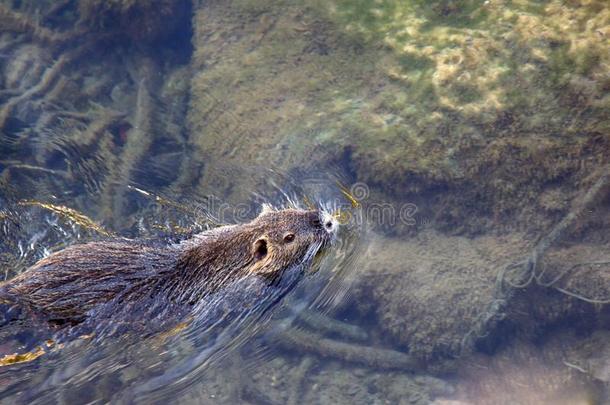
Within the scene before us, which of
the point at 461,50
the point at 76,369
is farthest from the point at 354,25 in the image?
the point at 76,369

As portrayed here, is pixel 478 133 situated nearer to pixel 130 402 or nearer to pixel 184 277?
pixel 184 277

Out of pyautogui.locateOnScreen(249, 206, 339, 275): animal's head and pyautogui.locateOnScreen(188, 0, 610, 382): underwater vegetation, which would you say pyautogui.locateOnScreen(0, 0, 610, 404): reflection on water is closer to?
pyautogui.locateOnScreen(188, 0, 610, 382): underwater vegetation

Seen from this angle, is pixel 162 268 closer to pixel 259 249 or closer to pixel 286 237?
pixel 259 249

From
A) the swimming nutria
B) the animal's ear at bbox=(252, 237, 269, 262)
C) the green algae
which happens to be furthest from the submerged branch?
the green algae

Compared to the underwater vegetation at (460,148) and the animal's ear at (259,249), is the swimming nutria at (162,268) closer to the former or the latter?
the animal's ear at (259,249)

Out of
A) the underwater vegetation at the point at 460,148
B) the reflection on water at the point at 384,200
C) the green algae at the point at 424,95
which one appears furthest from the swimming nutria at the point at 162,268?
the green algae at the point at 424,95

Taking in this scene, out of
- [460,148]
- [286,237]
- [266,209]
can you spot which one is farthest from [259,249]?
[460,148]
